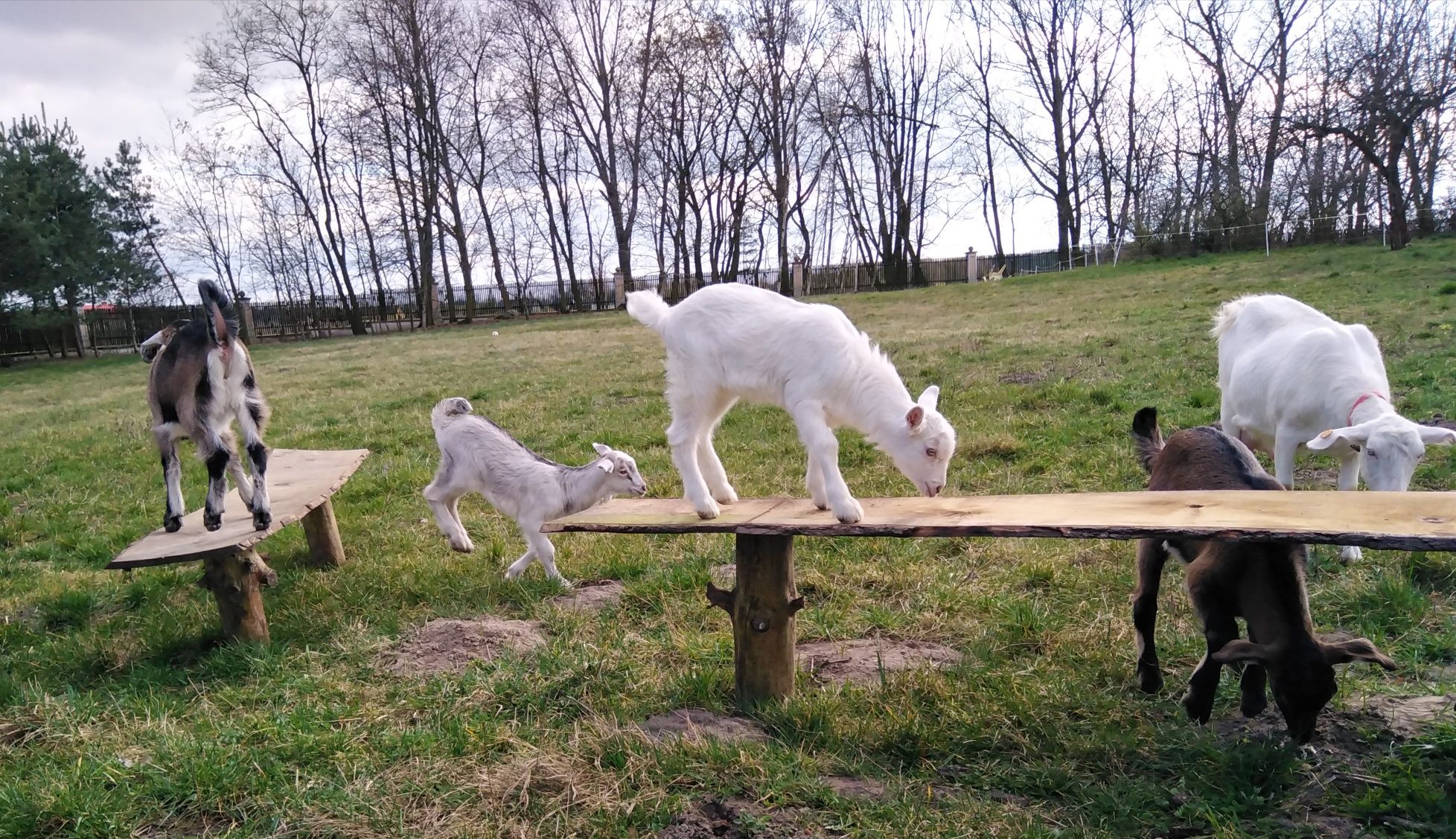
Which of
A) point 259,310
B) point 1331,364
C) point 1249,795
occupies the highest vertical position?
point 259,310

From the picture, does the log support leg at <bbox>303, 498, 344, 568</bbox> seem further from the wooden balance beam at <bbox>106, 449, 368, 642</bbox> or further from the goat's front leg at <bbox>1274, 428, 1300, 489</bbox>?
the goat's front leg at <bbox>1274, 428, 1300, 489</bbox>

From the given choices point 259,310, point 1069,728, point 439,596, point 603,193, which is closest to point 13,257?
point 259,310

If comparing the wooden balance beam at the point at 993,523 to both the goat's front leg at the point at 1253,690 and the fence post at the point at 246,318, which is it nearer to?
the goat's front leg at the point at 1253,690

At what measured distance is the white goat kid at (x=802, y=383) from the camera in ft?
12.5

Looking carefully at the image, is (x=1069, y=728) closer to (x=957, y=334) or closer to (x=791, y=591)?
(x=791, y=591)

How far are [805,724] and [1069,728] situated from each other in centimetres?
107

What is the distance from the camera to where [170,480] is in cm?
515

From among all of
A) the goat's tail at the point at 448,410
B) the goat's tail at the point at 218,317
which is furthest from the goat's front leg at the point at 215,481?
the goat's tail at the point at 448,410

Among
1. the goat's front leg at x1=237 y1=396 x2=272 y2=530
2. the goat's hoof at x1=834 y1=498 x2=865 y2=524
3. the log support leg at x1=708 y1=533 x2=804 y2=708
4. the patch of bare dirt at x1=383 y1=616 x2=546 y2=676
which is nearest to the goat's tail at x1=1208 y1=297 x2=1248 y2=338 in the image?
the goat's hoof at x1=834 y1=498 x2=865 y2=524

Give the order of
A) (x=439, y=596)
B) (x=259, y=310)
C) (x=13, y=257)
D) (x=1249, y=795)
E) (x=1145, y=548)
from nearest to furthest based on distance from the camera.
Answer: (x=1249, y=795) → (x=1145, y=548) → (x=439, y=596) → (x=13, y=257) → (x=259, y=310)

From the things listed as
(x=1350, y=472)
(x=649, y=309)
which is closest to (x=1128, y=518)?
(x=649, y=309)

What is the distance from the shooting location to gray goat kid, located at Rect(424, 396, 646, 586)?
19.4 feet

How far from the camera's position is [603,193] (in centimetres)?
3694

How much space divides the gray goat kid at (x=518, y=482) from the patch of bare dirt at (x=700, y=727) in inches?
78.7
